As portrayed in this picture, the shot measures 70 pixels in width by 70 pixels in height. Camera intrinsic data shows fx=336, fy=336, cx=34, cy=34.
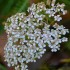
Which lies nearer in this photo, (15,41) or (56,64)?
(15,41)

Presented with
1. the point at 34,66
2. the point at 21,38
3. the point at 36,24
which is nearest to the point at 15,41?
the point at 21,38

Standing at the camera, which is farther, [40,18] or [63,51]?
[63,51]

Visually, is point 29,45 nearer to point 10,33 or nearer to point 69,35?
point 10,33

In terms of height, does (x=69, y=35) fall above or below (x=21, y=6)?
below

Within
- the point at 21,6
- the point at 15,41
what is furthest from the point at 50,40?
the point at 21,6

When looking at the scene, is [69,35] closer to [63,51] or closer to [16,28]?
[63,51]

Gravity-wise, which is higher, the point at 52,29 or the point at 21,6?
the point at 21,6
